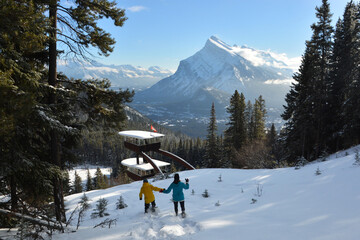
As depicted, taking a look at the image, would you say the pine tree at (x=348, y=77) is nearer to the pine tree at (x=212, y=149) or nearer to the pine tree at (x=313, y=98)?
the pine tree at (x=313, y=98)

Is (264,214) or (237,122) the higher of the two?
(237,122)

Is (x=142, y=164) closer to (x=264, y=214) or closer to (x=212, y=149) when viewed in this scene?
(x=212, y=149)

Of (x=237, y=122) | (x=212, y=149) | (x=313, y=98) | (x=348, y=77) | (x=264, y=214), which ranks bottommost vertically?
(x=212, y=149)

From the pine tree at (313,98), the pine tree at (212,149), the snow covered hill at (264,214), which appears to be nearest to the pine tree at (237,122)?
the pine tree at (212,149)

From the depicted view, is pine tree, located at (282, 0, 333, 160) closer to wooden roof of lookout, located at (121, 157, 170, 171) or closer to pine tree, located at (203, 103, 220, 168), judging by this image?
pine tree, located at (203, 103, 220, 168)

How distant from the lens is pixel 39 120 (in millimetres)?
6254

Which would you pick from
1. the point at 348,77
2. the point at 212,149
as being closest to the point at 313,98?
the point at 348,77

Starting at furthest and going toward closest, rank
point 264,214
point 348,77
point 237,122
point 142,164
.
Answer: point 237,122 < point 142,164 < point 348,77 < point 264,214

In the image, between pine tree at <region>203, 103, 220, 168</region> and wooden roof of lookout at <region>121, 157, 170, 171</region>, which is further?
pine tree at <region>203, 103, 220, 168</region>

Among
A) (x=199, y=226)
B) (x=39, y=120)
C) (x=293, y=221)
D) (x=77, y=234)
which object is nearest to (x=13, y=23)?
(x=39, y=120)

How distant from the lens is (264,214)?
6.90 metres

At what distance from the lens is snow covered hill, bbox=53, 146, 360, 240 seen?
5477 millimetres

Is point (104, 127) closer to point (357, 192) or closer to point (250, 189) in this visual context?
point (250, 189)

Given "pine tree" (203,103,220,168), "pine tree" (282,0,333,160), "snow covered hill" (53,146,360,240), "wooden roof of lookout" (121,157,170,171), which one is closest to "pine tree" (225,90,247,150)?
"pine tree" (203,103,220,168)
